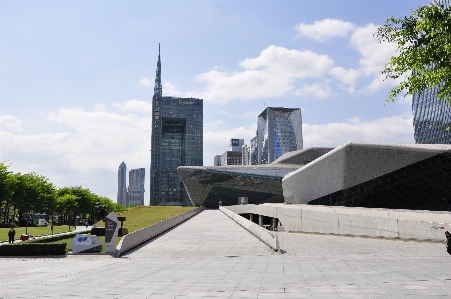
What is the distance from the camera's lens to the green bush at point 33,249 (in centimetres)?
2050

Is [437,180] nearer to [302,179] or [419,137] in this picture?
[302,179]

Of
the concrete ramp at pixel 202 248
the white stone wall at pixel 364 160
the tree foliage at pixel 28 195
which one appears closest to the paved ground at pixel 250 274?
the concrete ramp at pixel 202 248

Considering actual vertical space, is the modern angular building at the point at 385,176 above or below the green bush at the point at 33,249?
above

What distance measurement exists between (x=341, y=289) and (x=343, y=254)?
790 centimetres

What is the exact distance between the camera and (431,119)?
→ 327 feet

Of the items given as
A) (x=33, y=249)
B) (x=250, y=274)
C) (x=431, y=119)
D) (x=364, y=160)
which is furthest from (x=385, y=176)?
(x=431, y=119)

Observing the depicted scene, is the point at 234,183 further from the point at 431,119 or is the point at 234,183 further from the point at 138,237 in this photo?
the point at 138,237

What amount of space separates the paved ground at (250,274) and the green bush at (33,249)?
1.47 metres

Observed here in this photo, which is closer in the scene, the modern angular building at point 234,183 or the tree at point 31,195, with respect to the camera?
the tree at point 31,195

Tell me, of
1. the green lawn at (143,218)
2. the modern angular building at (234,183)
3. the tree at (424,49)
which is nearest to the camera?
the tree at (424,49)

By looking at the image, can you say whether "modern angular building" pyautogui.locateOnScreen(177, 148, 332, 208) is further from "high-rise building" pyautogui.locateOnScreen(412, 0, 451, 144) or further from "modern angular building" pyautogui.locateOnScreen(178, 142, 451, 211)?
"modern angular building" pyautogui.locateOnScreen(178, 142, 451, 211)

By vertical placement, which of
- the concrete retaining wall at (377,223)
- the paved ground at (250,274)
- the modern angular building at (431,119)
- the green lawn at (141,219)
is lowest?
the green lawn at (141,219)

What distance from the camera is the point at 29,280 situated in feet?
39.9

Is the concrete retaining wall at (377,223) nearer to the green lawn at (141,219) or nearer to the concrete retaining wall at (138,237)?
the concrete retaining wall at (138,237)
